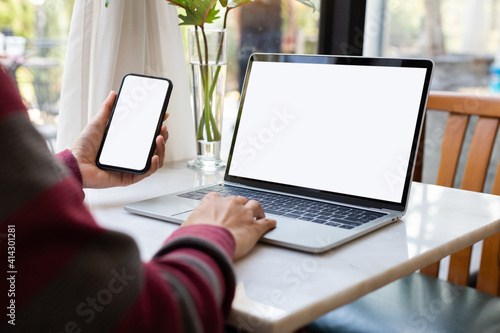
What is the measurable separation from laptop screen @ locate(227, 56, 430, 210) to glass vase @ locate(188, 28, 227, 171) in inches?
5.5

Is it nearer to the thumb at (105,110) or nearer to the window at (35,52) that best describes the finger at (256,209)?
the thumb at (105,110)

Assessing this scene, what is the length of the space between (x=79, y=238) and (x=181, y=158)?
89 centimetres

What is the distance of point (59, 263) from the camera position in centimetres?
43

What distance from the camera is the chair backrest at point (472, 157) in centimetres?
115

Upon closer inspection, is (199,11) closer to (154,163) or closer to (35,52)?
(154,163)

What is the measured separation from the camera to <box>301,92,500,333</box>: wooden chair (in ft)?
3.14

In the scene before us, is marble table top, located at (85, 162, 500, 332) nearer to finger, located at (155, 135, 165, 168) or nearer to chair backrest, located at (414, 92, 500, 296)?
finger, located at (155, 135, 165, 168)

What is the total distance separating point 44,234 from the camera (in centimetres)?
43

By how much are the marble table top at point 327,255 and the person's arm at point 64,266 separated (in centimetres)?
4

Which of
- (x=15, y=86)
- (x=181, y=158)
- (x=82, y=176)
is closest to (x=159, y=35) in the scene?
(x=181, y=158)

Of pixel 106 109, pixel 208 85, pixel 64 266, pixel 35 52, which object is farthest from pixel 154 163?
pixel 35 52

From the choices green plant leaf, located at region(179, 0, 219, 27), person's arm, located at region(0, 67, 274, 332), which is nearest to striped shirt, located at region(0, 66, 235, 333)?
person's arm, located at region(0, 67, 274, 332)

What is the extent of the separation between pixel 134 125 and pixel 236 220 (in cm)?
40

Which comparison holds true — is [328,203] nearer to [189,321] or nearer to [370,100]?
[370,100]
